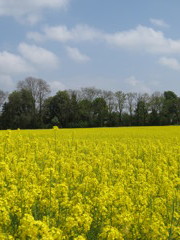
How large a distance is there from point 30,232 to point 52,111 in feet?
192

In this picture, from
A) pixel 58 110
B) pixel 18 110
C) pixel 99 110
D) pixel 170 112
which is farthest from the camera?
pixel 170 112

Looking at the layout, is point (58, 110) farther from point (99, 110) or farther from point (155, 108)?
point (155, 108)

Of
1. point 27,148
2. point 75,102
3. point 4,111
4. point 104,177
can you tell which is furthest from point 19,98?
point 104,177

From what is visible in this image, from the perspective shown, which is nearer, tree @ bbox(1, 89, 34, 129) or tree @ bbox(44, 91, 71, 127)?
tree @ bbox(1, 89, 34, 129)

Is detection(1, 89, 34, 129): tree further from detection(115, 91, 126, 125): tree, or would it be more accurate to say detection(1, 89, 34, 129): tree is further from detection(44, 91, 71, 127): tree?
detection(115, 91, 126, 125): tree

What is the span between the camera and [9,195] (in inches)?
179

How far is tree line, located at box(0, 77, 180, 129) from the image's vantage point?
58.4 meters

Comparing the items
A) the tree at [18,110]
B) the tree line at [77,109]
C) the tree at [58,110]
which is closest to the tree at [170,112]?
the tree line at [77,109]

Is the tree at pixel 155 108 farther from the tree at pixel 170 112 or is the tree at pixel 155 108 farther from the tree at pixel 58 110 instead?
the tree at pixel 58 110

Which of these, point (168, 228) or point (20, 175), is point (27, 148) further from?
point (168, 228)

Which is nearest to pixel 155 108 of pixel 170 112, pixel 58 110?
pixel 170 112

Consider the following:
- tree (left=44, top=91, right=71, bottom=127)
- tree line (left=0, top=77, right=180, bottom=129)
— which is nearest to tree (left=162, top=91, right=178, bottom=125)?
tree line (left=0, top=77, right=180, bottom=129)

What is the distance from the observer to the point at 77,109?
61625 millimetres

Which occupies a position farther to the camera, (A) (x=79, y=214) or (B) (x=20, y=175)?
(B) (x=20, y=175)
